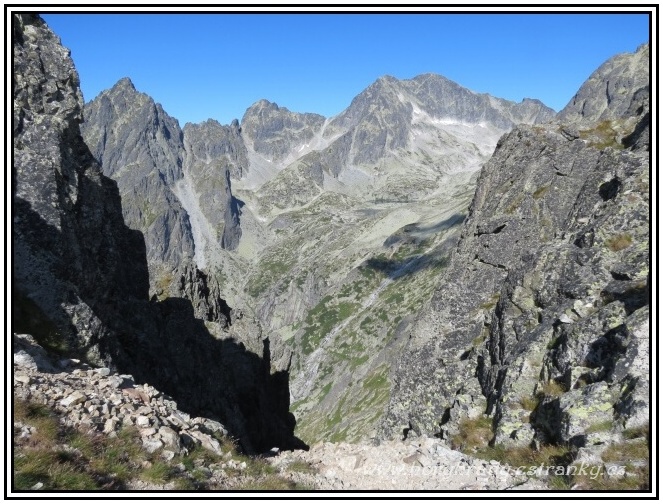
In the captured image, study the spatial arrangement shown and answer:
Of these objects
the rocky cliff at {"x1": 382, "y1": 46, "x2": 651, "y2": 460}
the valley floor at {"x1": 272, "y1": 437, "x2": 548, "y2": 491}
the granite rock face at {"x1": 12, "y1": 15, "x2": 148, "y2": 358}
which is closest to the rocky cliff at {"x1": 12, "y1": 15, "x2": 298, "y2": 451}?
the granite rock face at {"x1": 12, "y1": 15, "x2": 148, "y2": 358}

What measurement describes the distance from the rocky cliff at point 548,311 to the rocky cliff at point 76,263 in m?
17.4

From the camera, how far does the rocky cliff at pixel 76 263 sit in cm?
2261

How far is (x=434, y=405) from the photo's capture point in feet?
101

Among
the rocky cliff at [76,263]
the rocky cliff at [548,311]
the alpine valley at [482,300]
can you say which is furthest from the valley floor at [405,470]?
the rocky cliff at [76,263]

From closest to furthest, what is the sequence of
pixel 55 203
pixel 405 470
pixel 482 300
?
pixel 405 470 → pixel 55 203 → pixel 482 300

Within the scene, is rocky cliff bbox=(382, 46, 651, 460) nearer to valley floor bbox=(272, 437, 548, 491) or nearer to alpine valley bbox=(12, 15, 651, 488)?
alpine valley bbox=(12, 15, 651, 488)

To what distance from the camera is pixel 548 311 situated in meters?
24.8

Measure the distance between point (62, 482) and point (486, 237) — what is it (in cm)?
3705

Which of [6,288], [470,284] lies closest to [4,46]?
[6,288]

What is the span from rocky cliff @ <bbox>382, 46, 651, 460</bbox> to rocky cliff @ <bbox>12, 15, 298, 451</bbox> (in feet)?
56.9

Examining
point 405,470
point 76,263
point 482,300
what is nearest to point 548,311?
point 482,300

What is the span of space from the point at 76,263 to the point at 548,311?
2704 cm

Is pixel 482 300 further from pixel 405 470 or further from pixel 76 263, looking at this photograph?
pixel 76 263

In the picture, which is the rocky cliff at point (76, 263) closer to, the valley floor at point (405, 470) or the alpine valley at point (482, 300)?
the alpine valley at point (482, 300)
